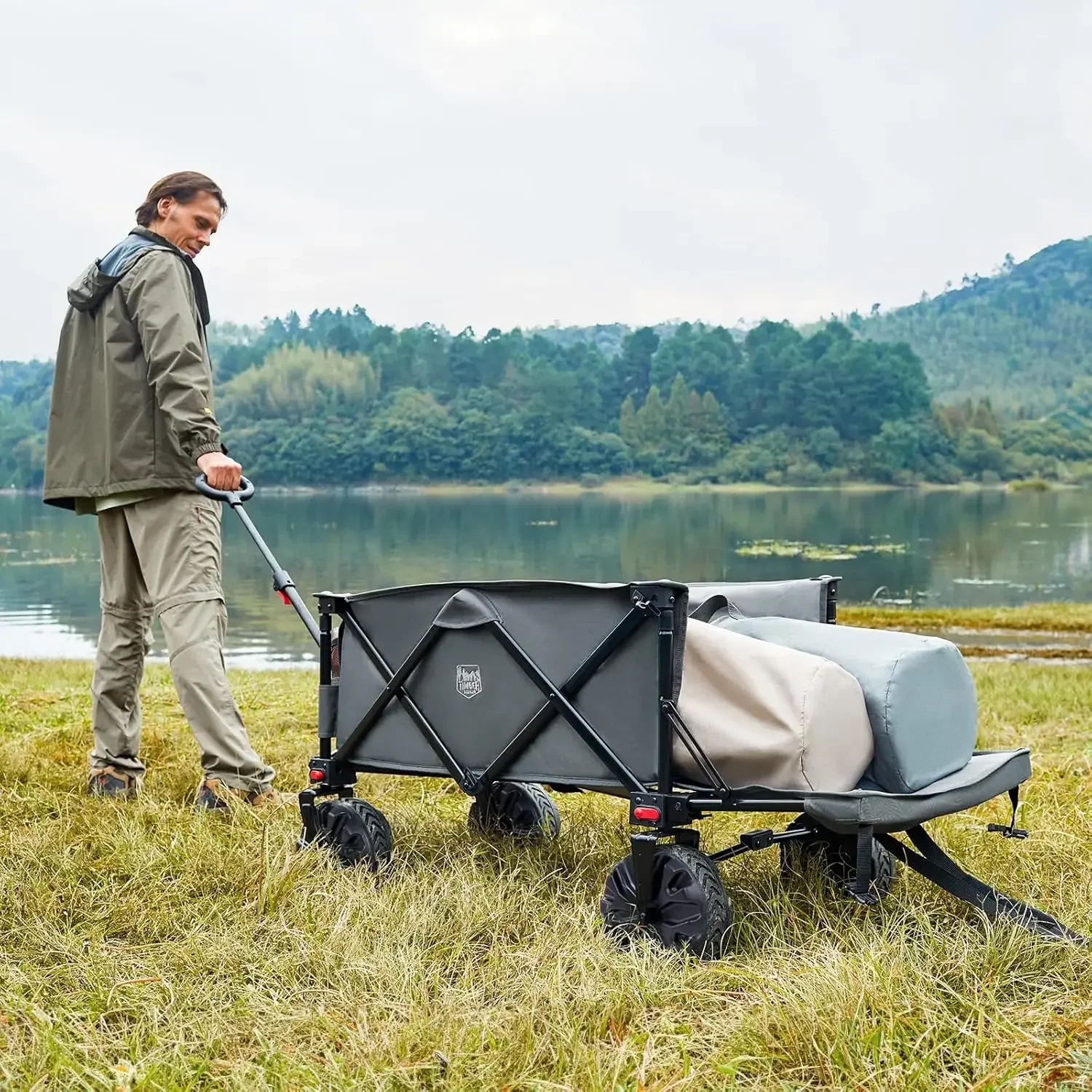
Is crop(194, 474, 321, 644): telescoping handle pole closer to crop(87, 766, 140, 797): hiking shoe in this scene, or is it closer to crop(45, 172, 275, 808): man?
crop(45, 172, 275, 808): man

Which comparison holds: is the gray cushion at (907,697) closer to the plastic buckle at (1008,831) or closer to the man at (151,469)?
the plastic buckle at (1008,831)

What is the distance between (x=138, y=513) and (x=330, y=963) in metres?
2.13

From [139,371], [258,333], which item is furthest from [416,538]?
[258,333]

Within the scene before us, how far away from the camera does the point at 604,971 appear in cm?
262

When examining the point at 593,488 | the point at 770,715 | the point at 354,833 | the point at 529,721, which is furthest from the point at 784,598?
the point at 593,488

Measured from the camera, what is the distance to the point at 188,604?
14.0 ft

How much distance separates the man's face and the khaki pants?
92cm

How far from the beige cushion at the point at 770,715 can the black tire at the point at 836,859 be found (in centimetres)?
37

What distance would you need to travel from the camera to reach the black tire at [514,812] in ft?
12.7

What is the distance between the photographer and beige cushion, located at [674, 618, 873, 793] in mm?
2840

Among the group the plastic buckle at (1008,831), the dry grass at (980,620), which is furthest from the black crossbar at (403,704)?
the dry grass at (980,620)

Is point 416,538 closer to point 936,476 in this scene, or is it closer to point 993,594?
point 993,594

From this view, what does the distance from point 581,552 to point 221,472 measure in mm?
41104

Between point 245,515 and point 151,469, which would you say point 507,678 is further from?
point 151,469
